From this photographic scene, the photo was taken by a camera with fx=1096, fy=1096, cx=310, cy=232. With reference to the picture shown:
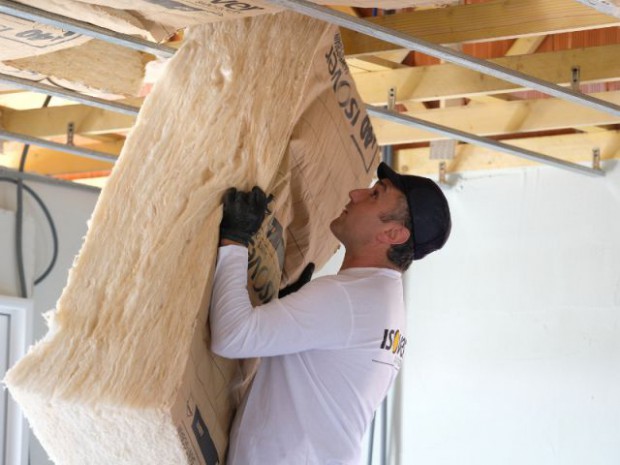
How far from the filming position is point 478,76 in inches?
174

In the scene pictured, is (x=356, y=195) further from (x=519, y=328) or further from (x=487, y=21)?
(x=519, y=328)

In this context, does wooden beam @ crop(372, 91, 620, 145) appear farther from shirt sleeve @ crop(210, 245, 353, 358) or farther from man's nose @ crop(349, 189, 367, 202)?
shirt sleeve @ crop(210, 245, 353, 358)

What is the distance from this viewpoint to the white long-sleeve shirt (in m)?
2.16

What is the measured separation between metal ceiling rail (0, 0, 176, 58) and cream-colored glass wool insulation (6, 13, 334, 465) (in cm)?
29

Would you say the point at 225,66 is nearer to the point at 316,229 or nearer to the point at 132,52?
the point at 316,229

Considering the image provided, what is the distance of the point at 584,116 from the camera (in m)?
4.76

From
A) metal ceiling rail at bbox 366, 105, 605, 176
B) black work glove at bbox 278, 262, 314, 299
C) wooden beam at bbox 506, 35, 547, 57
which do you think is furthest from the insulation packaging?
wooden beam at bbox 506, 35, 547, 57

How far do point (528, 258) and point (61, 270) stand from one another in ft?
7.58

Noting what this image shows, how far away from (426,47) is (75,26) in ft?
2.81

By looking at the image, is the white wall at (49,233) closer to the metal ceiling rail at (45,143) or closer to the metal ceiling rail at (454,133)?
the metal ceiling rail at (45,143)

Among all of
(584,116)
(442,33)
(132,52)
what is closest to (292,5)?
(132,52)

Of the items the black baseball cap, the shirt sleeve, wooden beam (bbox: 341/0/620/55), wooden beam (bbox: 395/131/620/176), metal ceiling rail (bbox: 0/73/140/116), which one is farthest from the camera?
wooden beam (bbox: 395/131/620/176)

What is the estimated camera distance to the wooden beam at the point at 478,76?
414cm

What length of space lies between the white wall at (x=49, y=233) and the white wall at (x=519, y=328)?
178 centimetres
